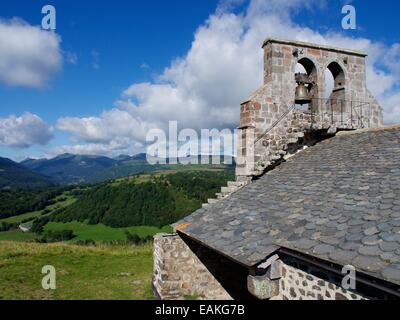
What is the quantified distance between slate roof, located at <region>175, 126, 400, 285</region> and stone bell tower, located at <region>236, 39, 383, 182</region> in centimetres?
66

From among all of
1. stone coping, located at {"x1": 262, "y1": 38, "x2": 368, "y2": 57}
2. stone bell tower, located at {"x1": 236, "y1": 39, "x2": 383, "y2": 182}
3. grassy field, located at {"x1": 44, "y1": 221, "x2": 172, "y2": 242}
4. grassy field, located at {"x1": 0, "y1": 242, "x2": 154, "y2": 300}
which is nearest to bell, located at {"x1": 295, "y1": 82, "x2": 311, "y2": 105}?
stone bell tower, located at {"x1": 236, "y1": 39, "x2": 383, "y2": 182}

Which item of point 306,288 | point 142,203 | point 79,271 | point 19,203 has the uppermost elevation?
point 306,288

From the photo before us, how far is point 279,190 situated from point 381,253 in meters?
4.27

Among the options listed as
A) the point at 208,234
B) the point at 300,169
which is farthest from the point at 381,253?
the point at 300,169

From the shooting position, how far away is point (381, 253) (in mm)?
4277

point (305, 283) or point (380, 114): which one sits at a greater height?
point (380, 114)

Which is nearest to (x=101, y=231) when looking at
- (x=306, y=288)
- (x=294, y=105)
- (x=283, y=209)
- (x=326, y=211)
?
(x=294, y=105)

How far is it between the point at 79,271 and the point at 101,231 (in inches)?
1683

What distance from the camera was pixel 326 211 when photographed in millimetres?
6129

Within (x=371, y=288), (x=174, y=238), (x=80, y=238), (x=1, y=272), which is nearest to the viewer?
(x=371, y=288)

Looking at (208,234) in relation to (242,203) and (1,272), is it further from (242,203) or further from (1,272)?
(1,272)

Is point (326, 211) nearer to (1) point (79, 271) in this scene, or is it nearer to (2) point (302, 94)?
(2) point (302, 94)

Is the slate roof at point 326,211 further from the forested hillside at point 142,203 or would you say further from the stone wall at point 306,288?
the forested hillside at point 142,203

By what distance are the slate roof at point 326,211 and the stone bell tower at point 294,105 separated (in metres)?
0.66
